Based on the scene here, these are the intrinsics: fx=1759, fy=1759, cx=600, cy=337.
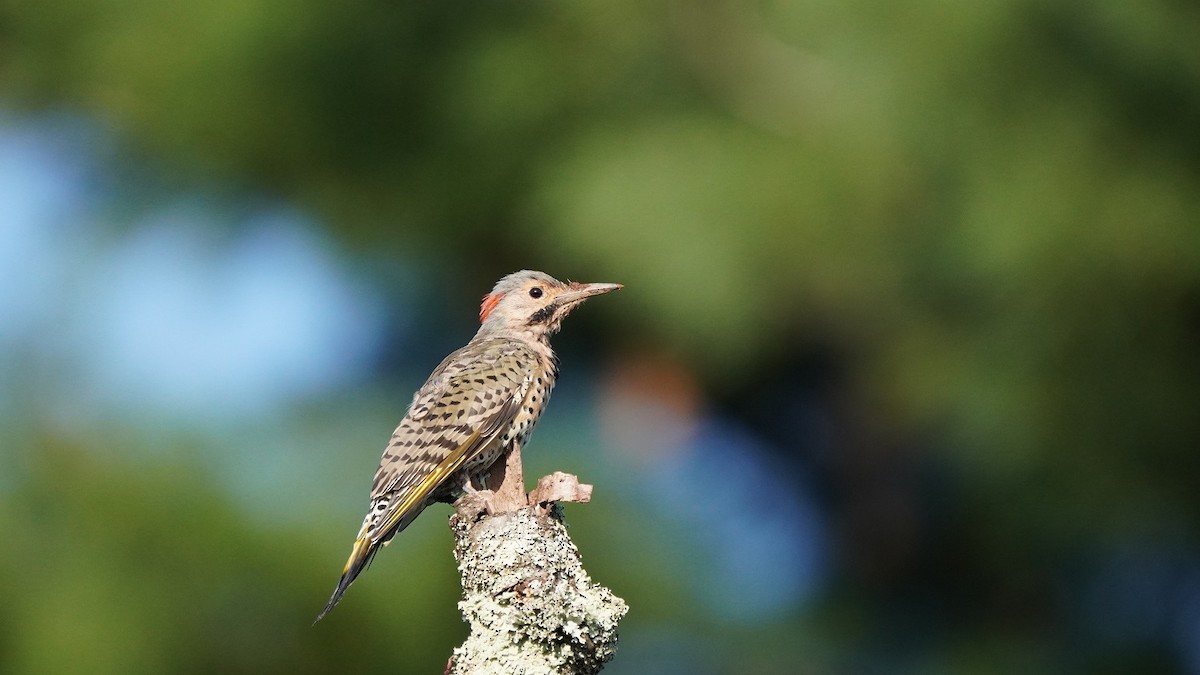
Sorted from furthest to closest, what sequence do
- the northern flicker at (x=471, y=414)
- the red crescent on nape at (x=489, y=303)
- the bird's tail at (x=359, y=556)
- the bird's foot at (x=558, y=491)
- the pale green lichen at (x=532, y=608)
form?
the red crescent on nape at (x=489, y=303) < the northern flicker at (x=471, y=414) < the bird's tail at (x=359, y=556) < the bird's foot at (x=558, y=491) < the pale green lichen at (x=532, y=608)

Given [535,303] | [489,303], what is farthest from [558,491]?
[489,303]

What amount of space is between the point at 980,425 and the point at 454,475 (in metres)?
4.32

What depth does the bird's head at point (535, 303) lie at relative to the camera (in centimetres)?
673

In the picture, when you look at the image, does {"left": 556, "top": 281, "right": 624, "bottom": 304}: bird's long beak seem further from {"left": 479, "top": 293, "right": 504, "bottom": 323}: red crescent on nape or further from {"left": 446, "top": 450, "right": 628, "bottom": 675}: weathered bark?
{"left": 446, "top": 450, "right": 628, "bottom": 675}: weathered bark

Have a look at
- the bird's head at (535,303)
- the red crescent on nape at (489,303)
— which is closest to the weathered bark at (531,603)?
the bird's head at (535,303)

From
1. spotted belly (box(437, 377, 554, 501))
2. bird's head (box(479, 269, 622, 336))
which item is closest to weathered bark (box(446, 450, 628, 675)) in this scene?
spotted belly (box(437, 377, 554, 501))

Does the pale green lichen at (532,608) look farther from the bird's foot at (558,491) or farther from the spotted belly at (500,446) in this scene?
the spotted belly at (500,446)

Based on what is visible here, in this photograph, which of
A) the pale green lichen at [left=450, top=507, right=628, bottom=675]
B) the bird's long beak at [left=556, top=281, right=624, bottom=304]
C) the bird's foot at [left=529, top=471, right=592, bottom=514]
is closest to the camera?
the pale green lichen at [left=450, top=507, right=628, bottom=675]

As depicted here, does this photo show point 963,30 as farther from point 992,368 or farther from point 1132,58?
point 992,368

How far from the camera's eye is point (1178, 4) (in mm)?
9242

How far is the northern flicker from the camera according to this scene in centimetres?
562

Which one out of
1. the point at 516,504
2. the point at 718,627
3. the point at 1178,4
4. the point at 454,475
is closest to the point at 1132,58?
the point at 1178,4

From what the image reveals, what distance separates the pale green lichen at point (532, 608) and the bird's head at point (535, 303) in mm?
2271

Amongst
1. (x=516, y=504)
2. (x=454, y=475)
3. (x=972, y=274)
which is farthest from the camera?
(x=972, y=274)
